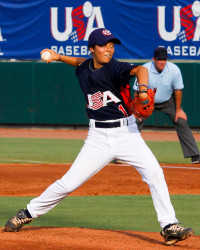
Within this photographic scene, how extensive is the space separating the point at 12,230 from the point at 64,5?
11920 mm

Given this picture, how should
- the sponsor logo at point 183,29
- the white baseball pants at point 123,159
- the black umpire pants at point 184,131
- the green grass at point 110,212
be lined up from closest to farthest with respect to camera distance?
the white baseball pants at point 123,159, the green grass at point 110,212, the black umpire pants at point 184,131, the sponsor logo at point 183,29

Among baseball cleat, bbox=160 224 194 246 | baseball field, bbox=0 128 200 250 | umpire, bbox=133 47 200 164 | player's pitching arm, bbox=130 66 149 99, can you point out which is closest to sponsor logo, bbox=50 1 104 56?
baseball field, bbox=0 128 200 250

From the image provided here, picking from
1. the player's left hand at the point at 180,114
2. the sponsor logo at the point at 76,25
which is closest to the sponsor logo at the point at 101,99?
the player's left hand at the point at 180,114

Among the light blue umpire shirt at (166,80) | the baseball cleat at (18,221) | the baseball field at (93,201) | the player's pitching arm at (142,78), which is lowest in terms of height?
the baseball field at (93,201)

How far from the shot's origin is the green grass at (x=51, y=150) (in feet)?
40.4

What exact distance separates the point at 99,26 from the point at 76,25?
2.35 ft

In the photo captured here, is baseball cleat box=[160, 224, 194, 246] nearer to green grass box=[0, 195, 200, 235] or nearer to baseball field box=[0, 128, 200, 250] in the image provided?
baseball field box=[0, 128, 200, 250]

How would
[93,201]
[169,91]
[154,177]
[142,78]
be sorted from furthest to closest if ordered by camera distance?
1. [169,91]
2. [93,201]
3. [154,177]
4. [142,78]

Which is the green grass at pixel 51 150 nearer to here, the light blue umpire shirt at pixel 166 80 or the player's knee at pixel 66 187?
the light blue umpire shirt at pixel 166 80

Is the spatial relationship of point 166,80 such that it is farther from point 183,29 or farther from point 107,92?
point 107,92

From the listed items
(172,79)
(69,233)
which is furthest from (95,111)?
(172,79)

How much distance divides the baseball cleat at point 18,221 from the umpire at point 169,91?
5247mm

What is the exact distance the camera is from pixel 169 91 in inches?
434

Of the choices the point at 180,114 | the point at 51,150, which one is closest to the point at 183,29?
the point at 51,150
